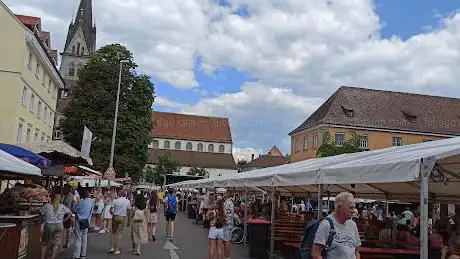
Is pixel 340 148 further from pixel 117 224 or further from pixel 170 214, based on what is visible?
pixel 117 224

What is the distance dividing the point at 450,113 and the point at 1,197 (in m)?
65.7

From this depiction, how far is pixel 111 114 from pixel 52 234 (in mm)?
36159

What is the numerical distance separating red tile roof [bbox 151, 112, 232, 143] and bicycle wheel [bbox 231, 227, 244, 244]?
102m

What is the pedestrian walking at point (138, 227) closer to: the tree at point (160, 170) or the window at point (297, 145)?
the window at point (297, 145)

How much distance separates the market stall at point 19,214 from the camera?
9950 mm

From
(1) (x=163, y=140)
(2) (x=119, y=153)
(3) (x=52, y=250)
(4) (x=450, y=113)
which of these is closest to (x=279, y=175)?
(3) (x=52, y=250)

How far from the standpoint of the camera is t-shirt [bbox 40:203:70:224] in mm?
12312

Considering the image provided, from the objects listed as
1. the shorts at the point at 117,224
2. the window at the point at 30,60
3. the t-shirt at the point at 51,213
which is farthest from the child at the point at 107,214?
the window at the point at 30,60

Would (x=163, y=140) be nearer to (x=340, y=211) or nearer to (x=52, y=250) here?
(x=52, y=250)

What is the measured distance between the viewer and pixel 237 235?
21344 mm

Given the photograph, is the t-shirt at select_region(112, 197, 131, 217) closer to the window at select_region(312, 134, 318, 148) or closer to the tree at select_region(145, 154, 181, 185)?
the window at select_region(312, 134, 318, 148)

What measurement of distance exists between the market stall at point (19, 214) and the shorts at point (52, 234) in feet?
1.17

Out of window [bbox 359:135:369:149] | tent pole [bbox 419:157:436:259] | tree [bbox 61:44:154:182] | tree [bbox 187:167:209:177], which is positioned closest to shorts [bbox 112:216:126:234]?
tent pole [bbox 419:157:436:259]

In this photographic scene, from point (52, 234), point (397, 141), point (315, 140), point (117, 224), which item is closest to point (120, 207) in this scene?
point (117, 224)
